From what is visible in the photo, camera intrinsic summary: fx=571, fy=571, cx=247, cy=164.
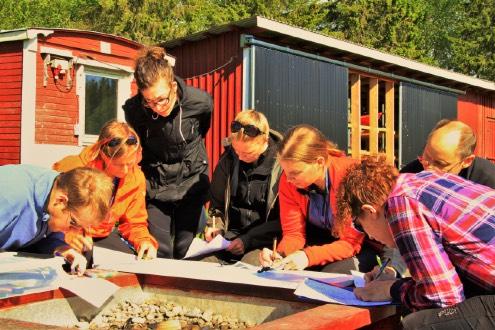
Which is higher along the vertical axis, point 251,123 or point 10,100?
point 10,100

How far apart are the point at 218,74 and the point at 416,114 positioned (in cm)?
549

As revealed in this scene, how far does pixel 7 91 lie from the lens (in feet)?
31.4

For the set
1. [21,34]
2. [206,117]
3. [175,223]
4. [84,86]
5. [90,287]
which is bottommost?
[90,287]

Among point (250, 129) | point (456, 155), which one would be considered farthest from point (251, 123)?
point (456, 155)

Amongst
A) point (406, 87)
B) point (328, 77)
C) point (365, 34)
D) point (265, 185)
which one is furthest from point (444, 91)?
point (365, 34)

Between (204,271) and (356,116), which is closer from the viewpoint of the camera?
(204,271)

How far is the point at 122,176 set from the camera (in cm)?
343

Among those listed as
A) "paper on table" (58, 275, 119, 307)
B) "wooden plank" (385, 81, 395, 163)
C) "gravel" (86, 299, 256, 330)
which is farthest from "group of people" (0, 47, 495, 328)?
"wooden plank" (385, 81, 395, 163)

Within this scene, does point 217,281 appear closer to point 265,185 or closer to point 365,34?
point 265,185

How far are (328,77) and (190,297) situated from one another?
26.5 feet

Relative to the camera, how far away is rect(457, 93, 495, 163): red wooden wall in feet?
50.6

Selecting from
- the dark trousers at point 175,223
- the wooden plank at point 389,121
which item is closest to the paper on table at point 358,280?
the dark trousers at point 175,223

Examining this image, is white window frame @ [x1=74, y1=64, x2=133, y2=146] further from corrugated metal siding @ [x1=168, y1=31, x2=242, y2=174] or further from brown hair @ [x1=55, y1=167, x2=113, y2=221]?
brown hair @ [x1=55, y1=167, x2=113, y2=221]

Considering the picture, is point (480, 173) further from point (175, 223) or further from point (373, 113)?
point (373, 113)
